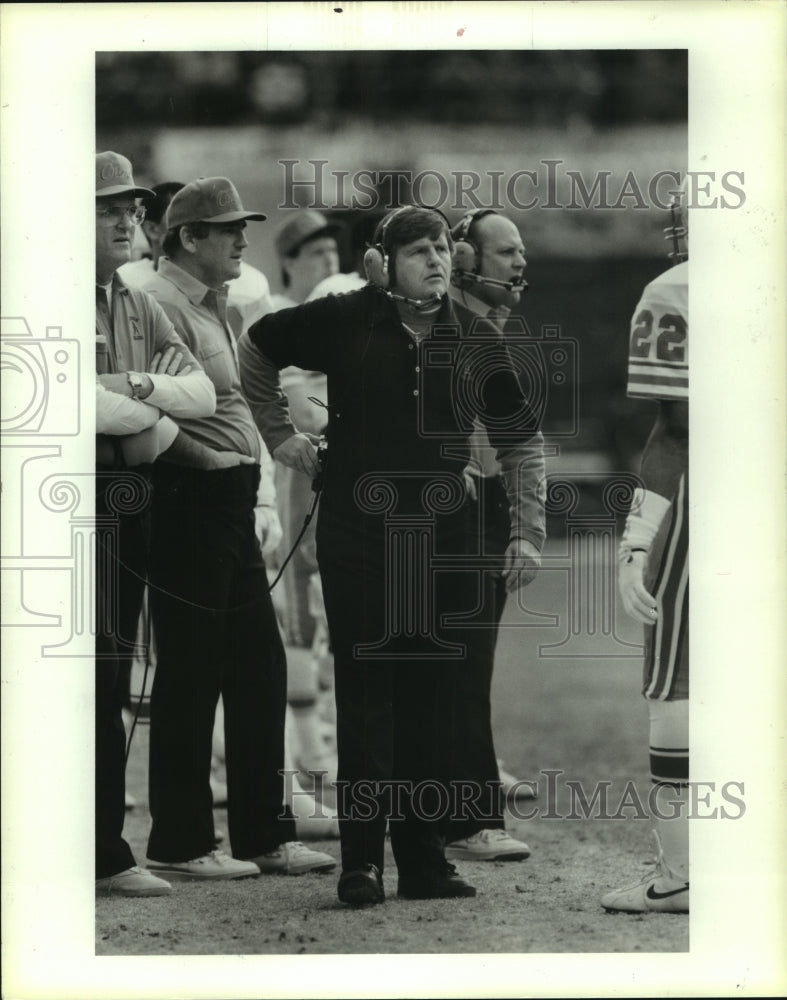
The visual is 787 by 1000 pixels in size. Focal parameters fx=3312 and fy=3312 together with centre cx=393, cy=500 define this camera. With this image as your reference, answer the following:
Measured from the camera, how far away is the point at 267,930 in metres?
9.72

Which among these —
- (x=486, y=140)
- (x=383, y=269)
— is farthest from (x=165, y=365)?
(x=486, y=140)

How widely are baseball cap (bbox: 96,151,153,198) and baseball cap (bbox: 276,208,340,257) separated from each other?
410 millimetres

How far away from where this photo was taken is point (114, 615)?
32.0ft

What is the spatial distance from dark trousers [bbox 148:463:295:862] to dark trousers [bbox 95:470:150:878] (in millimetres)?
62

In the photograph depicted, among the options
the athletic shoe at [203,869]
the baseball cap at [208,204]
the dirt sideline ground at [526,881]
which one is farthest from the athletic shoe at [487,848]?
the baseball cap at [208,204]

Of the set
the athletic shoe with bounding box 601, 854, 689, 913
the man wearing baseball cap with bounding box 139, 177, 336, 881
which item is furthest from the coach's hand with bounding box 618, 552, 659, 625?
the man wearing baseball cap with bounding box 139, 177, 336, 881

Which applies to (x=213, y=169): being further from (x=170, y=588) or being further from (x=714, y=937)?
(x=714, y=937)

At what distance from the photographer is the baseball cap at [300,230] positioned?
9.73m

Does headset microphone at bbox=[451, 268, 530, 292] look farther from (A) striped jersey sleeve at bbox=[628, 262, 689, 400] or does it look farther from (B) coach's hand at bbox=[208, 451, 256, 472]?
(B) coach's hand at bbox=[208, 451, 256, 472]

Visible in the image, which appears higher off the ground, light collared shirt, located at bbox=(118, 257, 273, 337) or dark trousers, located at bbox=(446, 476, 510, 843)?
light collared shirt, located at bbox=(118, 257, 273, 337)

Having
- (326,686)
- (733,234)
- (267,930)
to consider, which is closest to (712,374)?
(733,234)

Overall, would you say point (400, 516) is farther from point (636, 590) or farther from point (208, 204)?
point (208, 204)

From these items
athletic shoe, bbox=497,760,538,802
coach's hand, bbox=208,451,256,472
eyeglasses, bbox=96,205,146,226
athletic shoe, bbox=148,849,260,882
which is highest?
eyeglasses, bbox=96,205,146,226

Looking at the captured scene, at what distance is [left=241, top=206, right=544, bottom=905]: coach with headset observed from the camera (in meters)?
9.72
